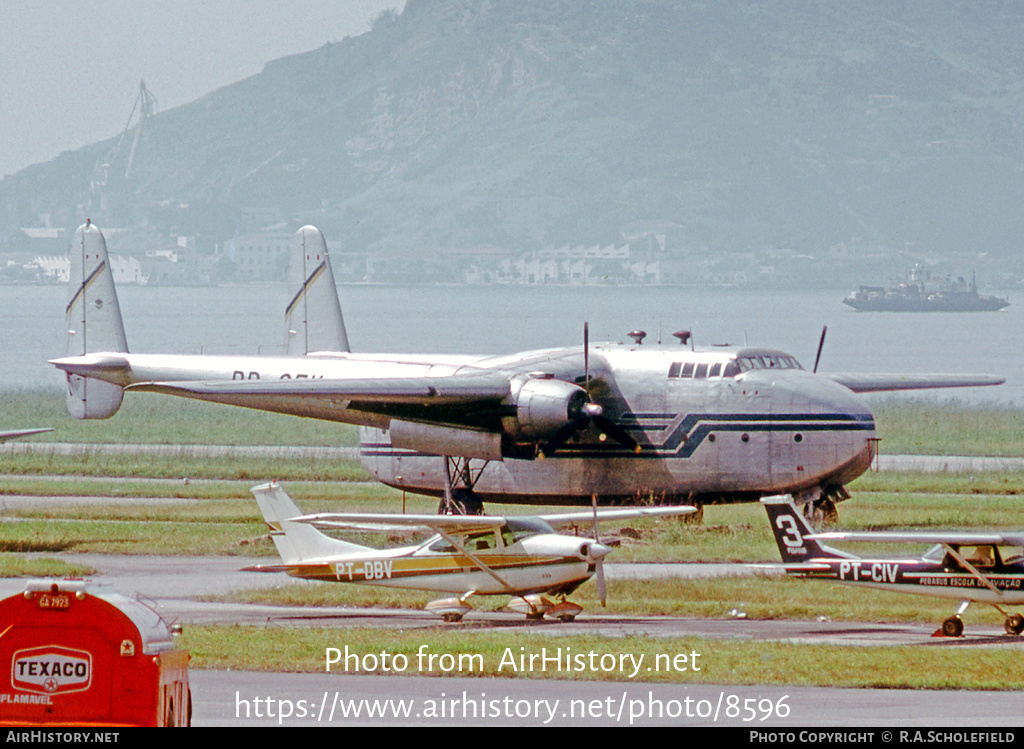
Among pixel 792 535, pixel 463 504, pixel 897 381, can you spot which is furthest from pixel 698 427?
pixel 792 535

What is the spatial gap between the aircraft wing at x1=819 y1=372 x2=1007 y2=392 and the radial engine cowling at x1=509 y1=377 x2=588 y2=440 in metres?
8.35

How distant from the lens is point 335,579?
2881cm

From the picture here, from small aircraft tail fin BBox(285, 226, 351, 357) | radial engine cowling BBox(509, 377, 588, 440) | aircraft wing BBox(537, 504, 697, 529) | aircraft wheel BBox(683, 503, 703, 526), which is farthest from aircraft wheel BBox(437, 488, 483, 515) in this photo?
small aircraft tail fin BBox(285, 226, 351, 357)

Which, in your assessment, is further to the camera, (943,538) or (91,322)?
(91,322)

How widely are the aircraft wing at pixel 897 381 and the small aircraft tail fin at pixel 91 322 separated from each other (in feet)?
73.4

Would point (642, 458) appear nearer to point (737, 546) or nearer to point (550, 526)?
point (737, 546)

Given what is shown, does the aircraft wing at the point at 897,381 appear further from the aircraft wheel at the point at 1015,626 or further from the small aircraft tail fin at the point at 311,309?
the aircraft wheel at the point at 1015,626

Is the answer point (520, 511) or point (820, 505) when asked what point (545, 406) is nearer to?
point (820, 505)

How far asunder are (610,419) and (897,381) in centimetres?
1037

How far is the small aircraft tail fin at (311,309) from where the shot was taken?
173ft

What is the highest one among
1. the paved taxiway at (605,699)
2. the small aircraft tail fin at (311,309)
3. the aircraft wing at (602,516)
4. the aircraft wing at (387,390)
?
the small aircraft tail fin at (311,309)

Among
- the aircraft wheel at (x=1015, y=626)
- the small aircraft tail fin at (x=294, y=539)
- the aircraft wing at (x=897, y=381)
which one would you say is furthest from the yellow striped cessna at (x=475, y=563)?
the aircraft wing at (x=897, y=381)

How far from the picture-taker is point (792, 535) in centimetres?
2875

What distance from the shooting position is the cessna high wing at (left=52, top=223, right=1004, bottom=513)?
38250 millimetres
